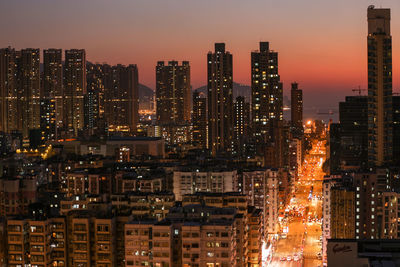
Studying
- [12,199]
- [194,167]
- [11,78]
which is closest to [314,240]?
[194,167]

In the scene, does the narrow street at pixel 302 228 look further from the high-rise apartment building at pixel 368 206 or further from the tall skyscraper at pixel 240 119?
the tall skyscraper at pixel 240 119

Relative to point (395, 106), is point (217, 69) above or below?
above

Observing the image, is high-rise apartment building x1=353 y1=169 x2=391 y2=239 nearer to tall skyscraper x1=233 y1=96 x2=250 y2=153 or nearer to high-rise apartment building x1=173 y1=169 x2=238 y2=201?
high-rise apartment building x1=173 y1=169 x2=238 y2=201

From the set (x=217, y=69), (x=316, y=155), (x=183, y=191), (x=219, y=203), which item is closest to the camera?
(x=219, y=203)

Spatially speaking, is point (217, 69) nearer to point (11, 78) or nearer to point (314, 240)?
point (11, 78)

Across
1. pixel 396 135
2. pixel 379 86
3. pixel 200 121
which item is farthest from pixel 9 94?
pixel 379 86

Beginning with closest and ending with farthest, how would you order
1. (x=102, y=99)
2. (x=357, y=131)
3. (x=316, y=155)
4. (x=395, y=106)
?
(x=395, y=106) < (x=357, y=131) < (x=316, y=155) < (x=102, y=99)

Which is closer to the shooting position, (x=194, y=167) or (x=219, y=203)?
(x=219, y=203)
